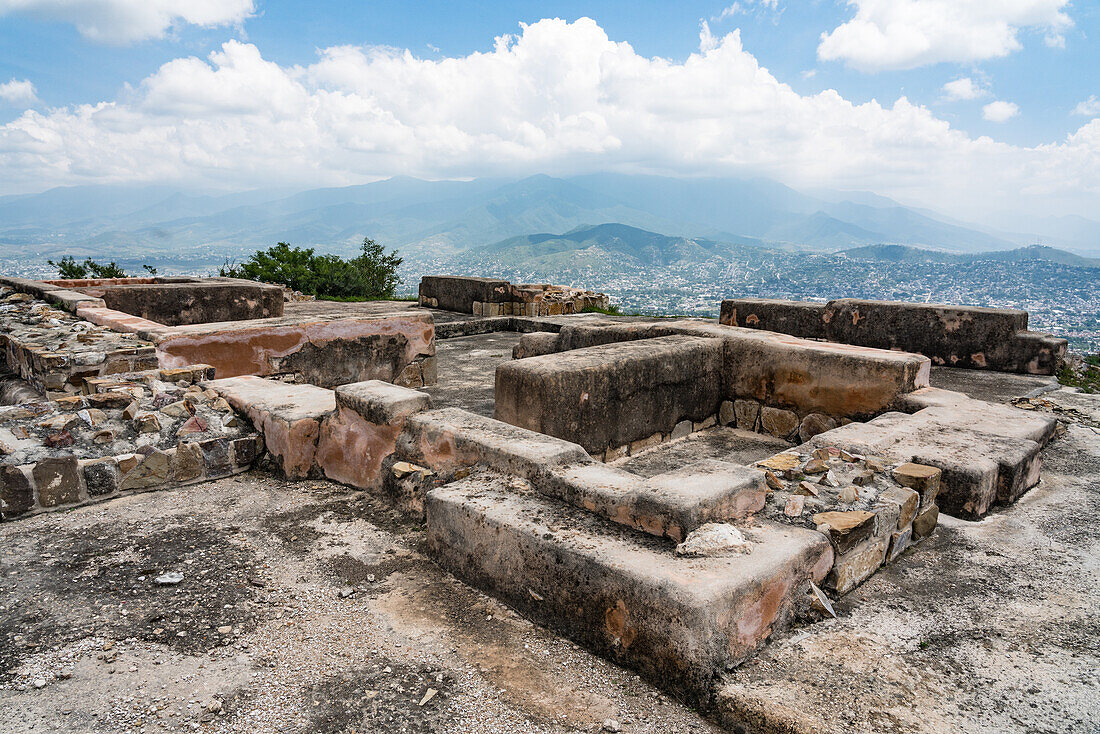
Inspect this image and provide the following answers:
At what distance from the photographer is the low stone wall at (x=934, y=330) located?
6723mm

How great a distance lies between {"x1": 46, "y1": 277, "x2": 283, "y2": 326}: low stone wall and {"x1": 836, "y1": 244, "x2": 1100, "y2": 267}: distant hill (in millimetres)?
65284

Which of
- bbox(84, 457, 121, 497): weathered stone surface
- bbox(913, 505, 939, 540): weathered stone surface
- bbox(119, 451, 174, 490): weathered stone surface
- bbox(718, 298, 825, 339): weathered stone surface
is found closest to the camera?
bbox(913, 505, 939, 540): weathered stone surface

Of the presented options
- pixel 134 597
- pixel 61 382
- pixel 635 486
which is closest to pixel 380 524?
pixel 134 597

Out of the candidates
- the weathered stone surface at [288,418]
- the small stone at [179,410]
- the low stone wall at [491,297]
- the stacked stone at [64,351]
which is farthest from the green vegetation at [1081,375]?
the stacked stone at [64,351]

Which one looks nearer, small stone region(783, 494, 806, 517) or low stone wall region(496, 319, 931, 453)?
small stone region(783, 494, 806, 517)

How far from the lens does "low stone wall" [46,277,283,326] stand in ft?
23.6

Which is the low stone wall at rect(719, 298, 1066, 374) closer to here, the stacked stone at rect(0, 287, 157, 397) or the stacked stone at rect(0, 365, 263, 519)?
the stacked stone at rect(0, 365, 263, 519)

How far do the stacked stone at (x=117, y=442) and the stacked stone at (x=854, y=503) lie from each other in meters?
3.05

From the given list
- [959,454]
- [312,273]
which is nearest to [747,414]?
[959,454]

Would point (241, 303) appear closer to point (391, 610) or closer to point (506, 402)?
point (506, 402)

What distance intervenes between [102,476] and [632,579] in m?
2.91

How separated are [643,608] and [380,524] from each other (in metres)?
1.64

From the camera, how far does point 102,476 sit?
330cm

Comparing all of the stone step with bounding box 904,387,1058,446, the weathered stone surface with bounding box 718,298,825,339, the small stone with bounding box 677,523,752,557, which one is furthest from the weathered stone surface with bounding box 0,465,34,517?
the weathered stone surface with bounding box 718,298,825,339
